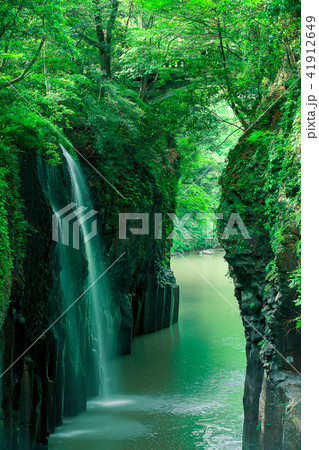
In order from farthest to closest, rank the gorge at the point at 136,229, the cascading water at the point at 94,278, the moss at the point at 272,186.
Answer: the cascading water at the point at 94,278
the gorge at the point at 136,229
the moss at the point at 272,186

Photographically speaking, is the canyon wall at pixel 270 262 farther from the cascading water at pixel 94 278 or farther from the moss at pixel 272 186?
the cascading water at pixel 94 278

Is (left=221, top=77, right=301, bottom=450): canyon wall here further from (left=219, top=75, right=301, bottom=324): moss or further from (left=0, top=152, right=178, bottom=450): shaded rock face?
(left=0, top=152, right=178, bottom=450): shaded rock face

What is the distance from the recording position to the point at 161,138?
1666 centimetres

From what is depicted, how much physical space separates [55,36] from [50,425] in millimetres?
7884

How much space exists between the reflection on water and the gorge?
0.07 m

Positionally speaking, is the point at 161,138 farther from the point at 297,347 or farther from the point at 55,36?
the point at 297,347

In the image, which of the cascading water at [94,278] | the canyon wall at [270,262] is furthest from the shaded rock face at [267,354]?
the cascading water at [94,278]

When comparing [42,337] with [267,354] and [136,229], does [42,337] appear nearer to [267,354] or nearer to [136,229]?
[267,354]

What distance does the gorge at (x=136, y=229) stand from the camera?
8.66 m

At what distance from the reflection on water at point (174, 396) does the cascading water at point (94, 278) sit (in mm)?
953

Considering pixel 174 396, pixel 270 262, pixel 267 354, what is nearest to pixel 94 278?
pixel 174 396

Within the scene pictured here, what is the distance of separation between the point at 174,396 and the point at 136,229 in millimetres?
5394

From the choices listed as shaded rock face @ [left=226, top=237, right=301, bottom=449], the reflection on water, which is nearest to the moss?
shaded rock face @ [left=226, top=237, right=301, bottom=449]

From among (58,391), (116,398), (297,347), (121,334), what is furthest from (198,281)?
(297,347)
